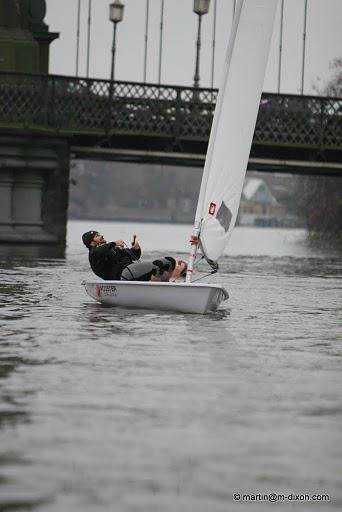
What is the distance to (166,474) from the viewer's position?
333 inches

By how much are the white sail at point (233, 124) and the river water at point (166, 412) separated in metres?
1.79

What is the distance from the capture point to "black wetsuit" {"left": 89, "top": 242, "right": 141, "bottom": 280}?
21.0 metres

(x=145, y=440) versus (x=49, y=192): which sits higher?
(x=145, y=440)

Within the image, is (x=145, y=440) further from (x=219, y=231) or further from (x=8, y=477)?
(x=219, y=231)

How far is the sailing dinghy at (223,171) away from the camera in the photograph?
20.2 meters

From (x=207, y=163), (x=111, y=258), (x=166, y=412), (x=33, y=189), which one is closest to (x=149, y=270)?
(x=111, y=258)

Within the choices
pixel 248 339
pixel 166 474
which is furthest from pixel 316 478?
pixel 248 339

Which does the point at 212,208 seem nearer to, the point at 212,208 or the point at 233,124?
the point at 212,208

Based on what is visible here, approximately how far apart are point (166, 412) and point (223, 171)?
39.1 feet

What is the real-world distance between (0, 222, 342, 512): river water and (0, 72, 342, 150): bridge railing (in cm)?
3203

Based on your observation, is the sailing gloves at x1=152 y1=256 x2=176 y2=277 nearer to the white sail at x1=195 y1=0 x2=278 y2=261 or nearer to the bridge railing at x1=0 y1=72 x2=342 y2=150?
the white sail at x1=195 y1=0 x2=278 y2=261

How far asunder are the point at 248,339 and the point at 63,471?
27.8 ft

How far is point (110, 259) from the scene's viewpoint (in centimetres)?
2106

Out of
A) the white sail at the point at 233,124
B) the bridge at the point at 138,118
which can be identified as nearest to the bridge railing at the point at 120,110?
the bridge at the point at 138,118
